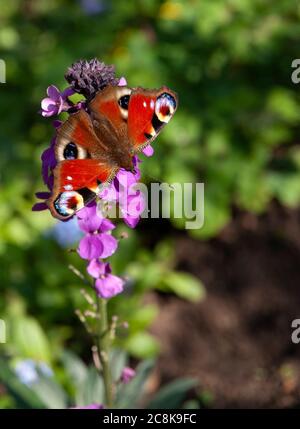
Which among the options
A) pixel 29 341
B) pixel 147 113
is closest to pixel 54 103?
pixel 147 113

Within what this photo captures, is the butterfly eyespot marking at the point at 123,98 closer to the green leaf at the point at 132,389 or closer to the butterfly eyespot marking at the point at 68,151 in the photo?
the butterfly eyespot marking at the point at 68,151

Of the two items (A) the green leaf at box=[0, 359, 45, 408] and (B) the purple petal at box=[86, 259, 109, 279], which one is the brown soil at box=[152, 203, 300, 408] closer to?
(A) the green leaf at box=[0, 359, 45, 408]

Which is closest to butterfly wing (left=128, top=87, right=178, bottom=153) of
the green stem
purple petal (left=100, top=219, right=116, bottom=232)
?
purple petal (left=100, top=219, right=116, bottom=232)

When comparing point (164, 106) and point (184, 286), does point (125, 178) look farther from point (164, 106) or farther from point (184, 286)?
point (184, 286)

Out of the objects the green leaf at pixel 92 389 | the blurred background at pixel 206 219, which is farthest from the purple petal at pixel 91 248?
the blurred background at pixel 206 219

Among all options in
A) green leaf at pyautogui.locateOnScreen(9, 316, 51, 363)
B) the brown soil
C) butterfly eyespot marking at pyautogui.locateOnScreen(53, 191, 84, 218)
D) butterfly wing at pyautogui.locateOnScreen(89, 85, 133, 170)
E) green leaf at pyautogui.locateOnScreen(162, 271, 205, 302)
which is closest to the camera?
butterfly eyespot marking at pyautogui.locateOnScreen(53, 191, 84, 218)

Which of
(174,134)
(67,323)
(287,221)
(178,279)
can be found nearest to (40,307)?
(67,323)

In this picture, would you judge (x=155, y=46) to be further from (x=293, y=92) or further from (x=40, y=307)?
(x=40, y=307)
